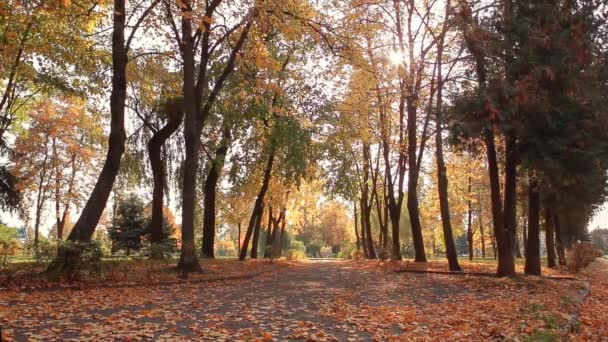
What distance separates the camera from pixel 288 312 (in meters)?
8.27

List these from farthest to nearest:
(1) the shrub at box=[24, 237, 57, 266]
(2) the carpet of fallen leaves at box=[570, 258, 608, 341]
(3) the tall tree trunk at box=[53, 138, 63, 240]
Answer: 1. (3) the tall tree trunk at box=[53, 138, 63, 240]
2. (1) the shrub at box=[24, 237, 57, 266]
3. (2) the carpet of fallen leaves at box=[570, 258, 608, 341]

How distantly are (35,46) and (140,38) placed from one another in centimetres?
331

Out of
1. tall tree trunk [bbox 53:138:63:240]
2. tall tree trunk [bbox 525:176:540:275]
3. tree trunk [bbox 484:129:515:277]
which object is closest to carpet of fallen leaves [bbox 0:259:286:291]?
tree trunk [bbox 484:129:515:277]

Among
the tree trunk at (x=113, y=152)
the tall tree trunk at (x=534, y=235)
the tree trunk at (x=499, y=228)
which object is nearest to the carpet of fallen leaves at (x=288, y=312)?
the tree trunk at (x=499, y=228)

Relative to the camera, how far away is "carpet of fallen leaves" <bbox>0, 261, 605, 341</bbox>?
630 centimetres

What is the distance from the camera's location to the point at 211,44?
56.0 ft

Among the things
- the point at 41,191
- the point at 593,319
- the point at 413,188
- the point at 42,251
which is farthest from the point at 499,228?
the point at 41,191

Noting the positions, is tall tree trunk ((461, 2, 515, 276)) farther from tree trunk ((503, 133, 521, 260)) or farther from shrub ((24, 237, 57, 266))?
shrub ((24, 237, 57, 266))

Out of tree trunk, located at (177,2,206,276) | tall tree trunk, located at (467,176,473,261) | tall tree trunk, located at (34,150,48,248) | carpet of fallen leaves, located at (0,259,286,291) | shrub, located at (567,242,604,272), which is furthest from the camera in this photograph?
tall tree trunk, located at (467,176,473,261)

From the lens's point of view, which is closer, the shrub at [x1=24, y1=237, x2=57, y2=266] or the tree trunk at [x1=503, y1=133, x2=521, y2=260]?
the shrub at [x1=24, y1=237, x2=57, y2=266]

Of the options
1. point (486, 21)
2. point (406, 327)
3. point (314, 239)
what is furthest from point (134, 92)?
point (314, 239)

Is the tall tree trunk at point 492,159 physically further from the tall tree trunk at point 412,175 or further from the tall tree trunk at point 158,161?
the tall tree trunk at point 158,161

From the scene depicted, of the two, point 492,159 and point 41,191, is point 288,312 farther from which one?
point 41,191

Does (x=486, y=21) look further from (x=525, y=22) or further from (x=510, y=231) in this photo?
(x=510, y=231)
